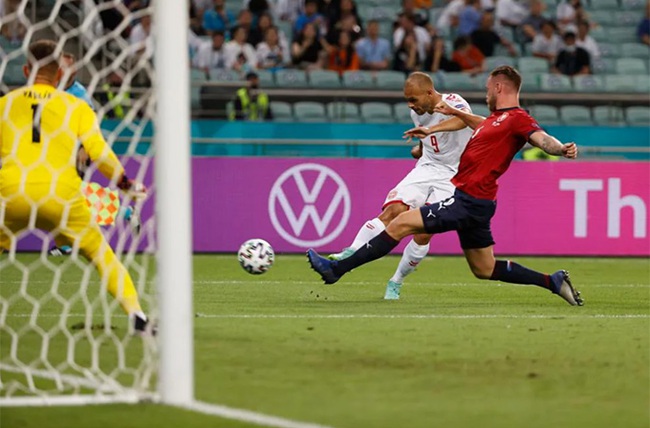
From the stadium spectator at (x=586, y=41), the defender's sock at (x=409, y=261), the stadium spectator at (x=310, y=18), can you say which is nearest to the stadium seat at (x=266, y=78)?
the stadium spectator at (x=310, y=18)

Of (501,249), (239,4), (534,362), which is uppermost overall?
(239,4)

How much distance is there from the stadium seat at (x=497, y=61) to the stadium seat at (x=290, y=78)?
2.94 metres

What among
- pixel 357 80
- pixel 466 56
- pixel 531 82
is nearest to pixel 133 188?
pixel 357 80

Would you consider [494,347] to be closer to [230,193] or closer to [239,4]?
[230,193]

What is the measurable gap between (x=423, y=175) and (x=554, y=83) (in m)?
9.01

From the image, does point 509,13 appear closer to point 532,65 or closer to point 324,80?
point 532,65

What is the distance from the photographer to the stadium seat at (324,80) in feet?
63.8

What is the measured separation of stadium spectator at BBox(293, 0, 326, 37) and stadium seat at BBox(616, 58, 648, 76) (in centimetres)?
496

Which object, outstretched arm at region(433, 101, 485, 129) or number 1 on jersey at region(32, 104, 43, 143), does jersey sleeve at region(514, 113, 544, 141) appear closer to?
outstretched arm at region(433, 101, 485, 129)

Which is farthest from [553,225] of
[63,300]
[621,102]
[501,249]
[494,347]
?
[494,347]

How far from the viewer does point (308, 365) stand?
6777mm

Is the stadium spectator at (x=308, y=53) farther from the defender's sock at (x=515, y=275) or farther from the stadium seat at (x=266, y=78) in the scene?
the defender's sock at (x=515, y=275)

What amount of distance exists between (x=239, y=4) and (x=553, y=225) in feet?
23.1

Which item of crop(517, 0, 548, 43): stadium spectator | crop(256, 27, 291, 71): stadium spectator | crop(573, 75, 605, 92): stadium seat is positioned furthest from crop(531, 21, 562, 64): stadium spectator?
crop(256, 27, 291, 71): stadium spectator
